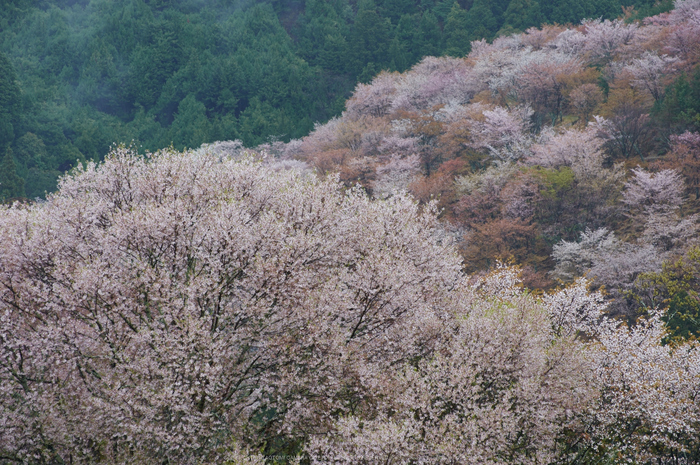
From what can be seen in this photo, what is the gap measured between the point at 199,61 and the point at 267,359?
75.4m

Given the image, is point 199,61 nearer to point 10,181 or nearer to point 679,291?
point 10,181

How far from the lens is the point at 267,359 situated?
1217 cm

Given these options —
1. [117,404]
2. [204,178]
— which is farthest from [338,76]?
[117,404]

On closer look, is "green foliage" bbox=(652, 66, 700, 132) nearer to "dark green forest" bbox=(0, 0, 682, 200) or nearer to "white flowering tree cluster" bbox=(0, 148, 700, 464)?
"white flowering tree cluster" bbox=(0, 148, 700, 464)

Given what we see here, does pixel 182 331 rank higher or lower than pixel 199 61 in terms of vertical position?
lower

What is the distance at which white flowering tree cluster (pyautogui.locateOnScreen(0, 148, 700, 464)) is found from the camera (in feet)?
35.9

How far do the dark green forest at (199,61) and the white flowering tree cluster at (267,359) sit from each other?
5180 centimetres

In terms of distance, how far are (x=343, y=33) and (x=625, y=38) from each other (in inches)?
1730

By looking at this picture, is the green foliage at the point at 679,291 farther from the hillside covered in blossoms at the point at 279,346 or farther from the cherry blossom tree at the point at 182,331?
the cherry blossom tree at the point at 182,331

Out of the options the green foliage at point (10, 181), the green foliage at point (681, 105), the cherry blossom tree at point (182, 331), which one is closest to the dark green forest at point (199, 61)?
the green foliage at point (10, 181)

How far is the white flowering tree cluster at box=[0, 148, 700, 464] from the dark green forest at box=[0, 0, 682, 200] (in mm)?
51796

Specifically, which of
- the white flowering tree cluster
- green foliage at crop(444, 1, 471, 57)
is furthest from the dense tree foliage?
the white flowering tree cluster

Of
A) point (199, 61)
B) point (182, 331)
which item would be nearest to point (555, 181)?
point (182, 331)

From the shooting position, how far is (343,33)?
80.3m
